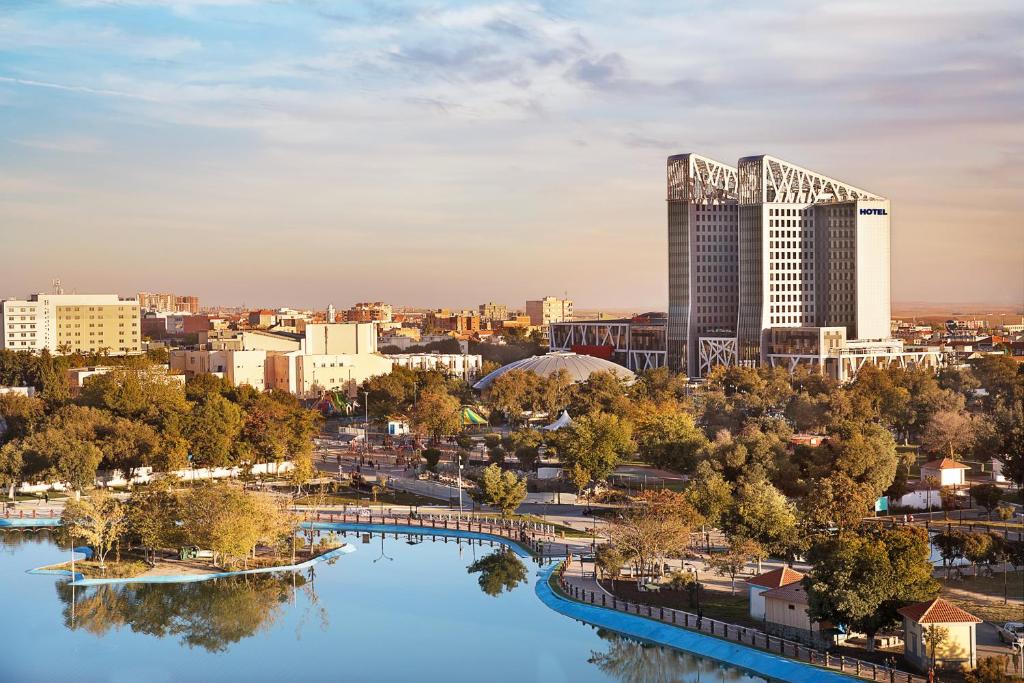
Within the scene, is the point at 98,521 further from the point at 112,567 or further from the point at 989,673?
the point at 989,673

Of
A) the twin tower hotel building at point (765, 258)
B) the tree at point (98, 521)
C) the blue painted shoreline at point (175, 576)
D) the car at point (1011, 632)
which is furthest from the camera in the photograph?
the twin tower hotel building at point (765, 258)

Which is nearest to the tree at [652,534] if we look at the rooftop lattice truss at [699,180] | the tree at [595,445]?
the tree at [595,445]

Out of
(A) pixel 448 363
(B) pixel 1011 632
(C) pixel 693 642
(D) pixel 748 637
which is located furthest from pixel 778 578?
(A) pixel 448 363

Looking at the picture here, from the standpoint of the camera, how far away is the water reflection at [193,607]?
118 feet

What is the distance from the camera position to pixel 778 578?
32938 millimetres

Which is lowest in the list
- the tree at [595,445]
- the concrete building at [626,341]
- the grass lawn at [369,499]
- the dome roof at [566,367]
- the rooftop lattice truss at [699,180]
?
the grass lawn at [369,499]

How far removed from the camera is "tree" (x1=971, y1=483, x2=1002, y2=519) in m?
44.0

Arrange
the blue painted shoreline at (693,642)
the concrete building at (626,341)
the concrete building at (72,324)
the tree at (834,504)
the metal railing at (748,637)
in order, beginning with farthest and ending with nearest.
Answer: the concrete building at (72,324)
the concrete building at (626,341)
the tree at (834,504)
the blue painted shoreline at (693,642)
the metal railing at (748,637)

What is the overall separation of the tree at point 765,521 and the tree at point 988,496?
850 cm

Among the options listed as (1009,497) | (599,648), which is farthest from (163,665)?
(1009,497)

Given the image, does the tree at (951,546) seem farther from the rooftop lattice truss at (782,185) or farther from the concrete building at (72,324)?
the concrete building at (72,324)

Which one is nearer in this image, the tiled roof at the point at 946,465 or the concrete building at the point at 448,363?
the tiled roof at the point at 946,465

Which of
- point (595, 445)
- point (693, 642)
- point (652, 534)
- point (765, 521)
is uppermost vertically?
point (595, 445)

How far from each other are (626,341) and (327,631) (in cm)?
7711
